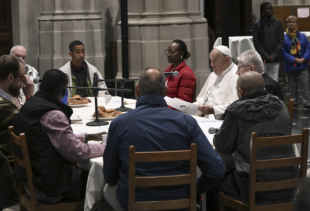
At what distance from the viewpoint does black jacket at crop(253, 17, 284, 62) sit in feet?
33.1

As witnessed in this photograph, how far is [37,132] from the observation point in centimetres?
352

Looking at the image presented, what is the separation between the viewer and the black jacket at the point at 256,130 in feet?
11.5

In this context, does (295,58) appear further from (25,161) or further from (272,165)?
(25,161)

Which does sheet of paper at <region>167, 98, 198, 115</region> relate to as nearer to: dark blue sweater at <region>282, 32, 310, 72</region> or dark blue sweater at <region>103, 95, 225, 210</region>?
dark blue sweater at <region>103, 95, 225, 210</region>

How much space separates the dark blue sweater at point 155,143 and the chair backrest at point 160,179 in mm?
47

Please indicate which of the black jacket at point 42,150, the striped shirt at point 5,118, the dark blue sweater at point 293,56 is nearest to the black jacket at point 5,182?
the black jacket at point 42,150

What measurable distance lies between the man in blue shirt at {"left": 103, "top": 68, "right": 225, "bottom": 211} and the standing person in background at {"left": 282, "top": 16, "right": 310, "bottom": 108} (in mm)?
7016

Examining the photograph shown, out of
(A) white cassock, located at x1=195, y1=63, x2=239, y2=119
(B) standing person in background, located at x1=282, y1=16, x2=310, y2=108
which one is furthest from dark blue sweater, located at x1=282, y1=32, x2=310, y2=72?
(A) white cassock, located at x1=195, y1=63, x2=239, y2=119

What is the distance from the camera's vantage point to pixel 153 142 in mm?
3121

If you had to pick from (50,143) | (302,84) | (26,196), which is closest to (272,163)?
(50,143)

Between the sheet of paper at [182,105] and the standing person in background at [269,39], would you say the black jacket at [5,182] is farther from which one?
the standing person in background at [269,39]

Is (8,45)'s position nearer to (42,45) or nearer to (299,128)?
(42,45)

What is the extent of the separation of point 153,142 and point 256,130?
31.2 inches

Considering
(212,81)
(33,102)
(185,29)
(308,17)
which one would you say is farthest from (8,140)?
(308,17)
